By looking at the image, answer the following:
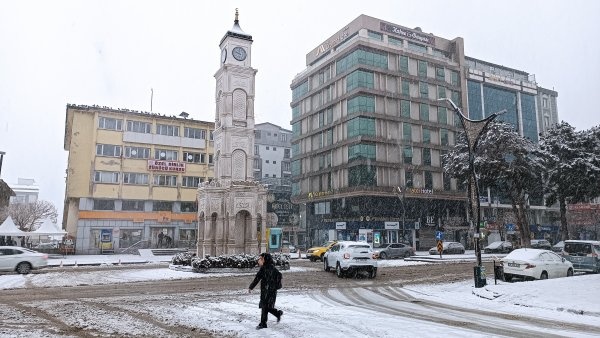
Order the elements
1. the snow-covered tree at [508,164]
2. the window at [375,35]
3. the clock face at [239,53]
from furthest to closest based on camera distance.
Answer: the window at [375,35] → the snow-covered tree at [508,164] → the clock face at [239,53]

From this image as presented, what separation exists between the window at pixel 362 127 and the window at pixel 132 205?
27.2 m

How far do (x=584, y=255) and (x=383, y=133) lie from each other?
124ft

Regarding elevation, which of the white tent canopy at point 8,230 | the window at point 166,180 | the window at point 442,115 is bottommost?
the white tent canopy at point 8,230

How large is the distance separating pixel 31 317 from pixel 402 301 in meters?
9.84

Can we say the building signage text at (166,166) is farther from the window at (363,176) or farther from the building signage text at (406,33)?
the building signage text at (406,33)

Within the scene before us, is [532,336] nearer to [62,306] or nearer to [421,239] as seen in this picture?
[62,306]

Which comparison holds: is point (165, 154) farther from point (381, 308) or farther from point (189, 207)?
point (381, 308)

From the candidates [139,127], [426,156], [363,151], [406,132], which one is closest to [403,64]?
[406,132]

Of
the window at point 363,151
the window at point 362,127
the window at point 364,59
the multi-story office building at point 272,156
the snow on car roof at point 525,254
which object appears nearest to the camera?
the snow on car roof at point 525,254

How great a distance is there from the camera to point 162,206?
5341cm

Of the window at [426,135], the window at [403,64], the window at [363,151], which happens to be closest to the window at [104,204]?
the window at [363,151]

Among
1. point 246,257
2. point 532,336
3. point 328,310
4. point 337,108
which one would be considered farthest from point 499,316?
point 337,108

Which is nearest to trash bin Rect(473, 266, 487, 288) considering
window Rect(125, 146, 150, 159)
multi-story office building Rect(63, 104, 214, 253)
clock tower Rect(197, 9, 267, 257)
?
clock tower Rect(197, 9, 267, 257)

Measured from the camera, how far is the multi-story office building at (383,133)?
5594cm
